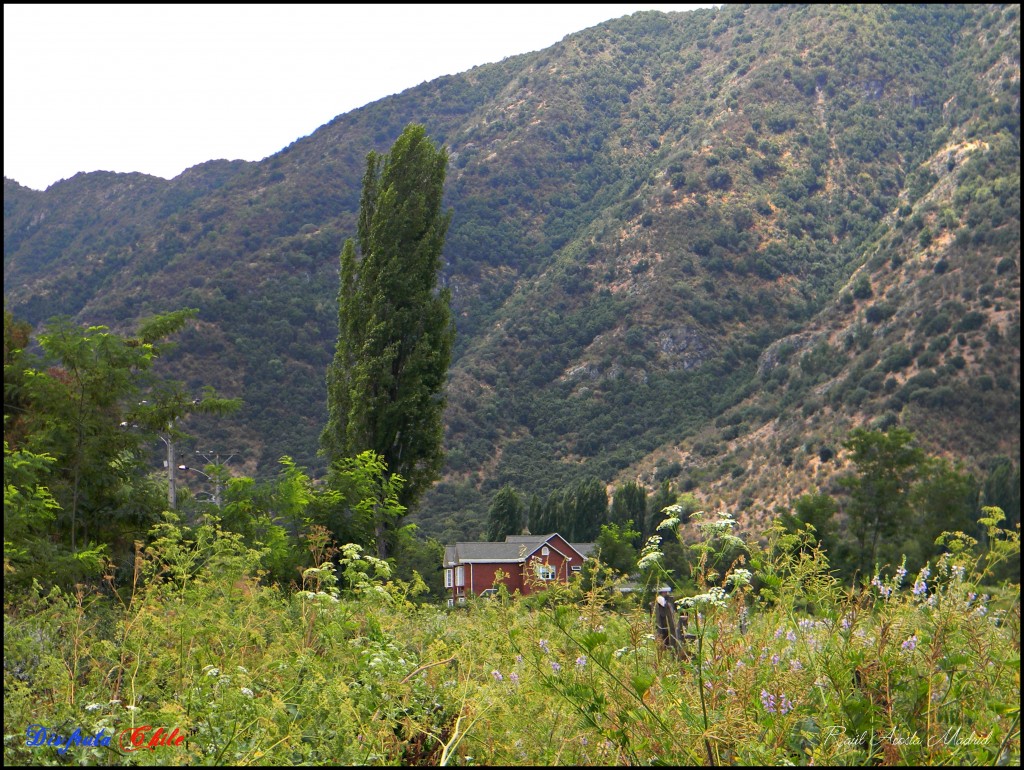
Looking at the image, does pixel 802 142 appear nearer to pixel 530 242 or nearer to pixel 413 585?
pixel 530 242

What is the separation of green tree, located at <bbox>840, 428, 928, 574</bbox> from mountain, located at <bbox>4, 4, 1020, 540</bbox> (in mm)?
8744

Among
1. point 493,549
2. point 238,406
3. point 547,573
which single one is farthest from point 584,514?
point 547,573

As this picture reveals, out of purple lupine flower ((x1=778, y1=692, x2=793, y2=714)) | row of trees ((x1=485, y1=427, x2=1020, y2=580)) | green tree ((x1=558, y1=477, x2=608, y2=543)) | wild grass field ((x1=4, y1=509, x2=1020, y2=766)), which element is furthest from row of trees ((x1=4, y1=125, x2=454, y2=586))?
green tree ((x1=558, y1=477, x2=608, y2=543))

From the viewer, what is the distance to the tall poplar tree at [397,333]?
Answer: 1563 centimetres

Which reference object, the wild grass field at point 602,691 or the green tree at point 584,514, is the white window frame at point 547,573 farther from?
the green tree at point 584,514

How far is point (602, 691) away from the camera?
3.77 meters

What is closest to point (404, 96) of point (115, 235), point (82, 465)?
point (115, 235)

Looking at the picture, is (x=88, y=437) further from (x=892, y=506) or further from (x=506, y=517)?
(x=506, y=517)

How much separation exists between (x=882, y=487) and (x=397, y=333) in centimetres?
1942

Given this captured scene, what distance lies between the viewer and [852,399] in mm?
45906

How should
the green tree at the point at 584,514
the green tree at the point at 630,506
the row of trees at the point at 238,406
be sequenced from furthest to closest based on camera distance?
the green tree at the point at 584,514 → the green tree at the point at 630,506 → the row of trees at the point at 238,406

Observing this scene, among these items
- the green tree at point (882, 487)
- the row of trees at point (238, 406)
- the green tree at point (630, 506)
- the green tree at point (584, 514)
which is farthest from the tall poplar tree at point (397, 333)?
the green tree at point (584, 514)

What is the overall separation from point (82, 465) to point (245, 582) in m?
3.24

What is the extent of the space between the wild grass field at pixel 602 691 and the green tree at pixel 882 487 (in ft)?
83.9
